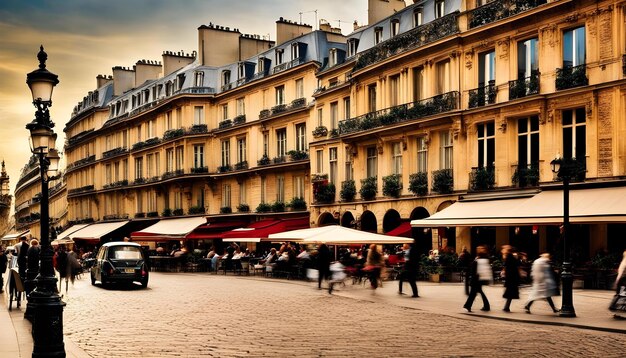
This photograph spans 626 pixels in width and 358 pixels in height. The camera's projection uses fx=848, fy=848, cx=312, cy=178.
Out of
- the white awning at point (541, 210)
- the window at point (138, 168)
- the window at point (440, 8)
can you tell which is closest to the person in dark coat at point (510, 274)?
the white awning at point (541, 210)

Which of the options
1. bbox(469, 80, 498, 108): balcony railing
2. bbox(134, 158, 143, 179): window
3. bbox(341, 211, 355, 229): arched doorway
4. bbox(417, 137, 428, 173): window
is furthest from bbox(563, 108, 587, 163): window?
bbox(134, 158, 143, 179): window

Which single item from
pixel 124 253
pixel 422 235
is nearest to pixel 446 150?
Result: pixel 422 235

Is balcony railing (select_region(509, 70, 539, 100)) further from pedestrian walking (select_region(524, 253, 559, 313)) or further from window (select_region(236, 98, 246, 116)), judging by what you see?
window (select_region(236, 98, 246, 116))

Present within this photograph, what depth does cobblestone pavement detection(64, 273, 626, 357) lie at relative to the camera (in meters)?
13.7

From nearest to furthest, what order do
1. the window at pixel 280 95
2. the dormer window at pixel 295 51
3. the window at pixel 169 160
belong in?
the dormer window at pixel 295 51
the window at pixel 280 95
the window at pixel 169 160

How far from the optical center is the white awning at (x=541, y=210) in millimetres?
26828

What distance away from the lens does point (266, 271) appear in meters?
38.4

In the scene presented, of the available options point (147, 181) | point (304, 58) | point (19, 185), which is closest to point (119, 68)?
point (147, 181)

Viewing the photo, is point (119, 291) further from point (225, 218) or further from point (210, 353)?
point (225, 218)

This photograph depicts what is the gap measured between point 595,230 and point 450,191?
779cm

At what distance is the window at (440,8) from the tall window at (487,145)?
244 inches

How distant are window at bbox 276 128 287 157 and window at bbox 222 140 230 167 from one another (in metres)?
6.43

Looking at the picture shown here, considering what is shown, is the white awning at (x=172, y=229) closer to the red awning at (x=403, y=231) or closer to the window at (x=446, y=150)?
the red awning at (x=403, y=231)

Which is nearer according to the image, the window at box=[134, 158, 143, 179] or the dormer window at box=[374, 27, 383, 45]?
the dormer window at box=[374, 27, 383, 45]
